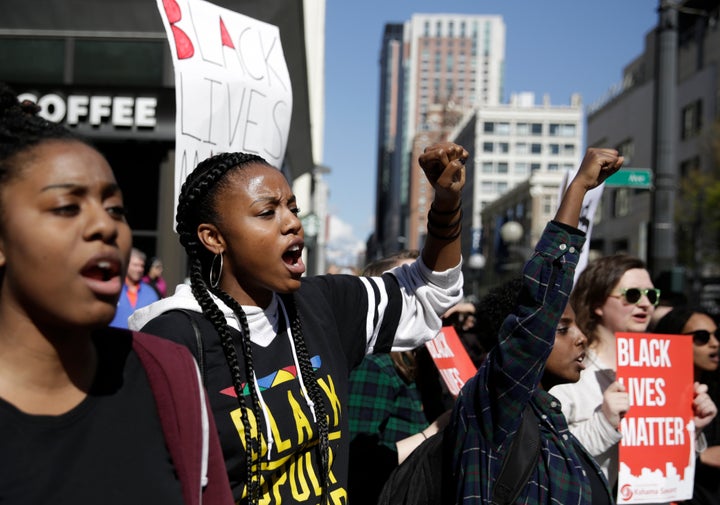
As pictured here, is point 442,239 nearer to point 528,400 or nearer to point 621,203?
point 528,400

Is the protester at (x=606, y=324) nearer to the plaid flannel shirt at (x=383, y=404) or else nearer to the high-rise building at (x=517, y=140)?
the plaid flannel shirt at (x=383, y=404)

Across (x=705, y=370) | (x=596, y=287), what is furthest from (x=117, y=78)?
(x=705, y=370)

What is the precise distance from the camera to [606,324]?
392cm

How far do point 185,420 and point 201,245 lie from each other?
0.84m

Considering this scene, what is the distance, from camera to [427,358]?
12.3 feet

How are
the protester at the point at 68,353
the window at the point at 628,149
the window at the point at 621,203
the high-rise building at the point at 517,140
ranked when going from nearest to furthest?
the protester at the point at 68,353 → the window at the point at 628,149 → the window at the point at 621,203 → the high-rise building at the point at 517,140

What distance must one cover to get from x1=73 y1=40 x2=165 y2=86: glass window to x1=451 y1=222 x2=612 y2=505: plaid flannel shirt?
8.32 metres

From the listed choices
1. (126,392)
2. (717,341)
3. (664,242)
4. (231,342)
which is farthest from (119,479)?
(664,242)

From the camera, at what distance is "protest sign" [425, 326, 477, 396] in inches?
128

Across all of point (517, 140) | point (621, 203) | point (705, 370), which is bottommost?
point (705, 370)

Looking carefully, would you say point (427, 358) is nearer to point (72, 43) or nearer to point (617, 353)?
point (617, 353)

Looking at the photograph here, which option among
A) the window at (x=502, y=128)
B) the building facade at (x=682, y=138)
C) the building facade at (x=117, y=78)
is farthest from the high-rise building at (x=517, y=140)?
the building facade at (x=117, y=78)

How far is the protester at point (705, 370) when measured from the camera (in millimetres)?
4066

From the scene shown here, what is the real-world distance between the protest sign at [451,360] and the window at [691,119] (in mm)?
39770
